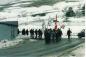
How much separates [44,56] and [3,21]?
804 millimetres

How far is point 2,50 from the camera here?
16.9 feet

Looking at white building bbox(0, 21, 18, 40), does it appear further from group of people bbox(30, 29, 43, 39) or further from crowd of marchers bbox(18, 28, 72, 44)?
group of people bbox(30, 29, 43, 39)

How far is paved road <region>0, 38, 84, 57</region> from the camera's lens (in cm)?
506

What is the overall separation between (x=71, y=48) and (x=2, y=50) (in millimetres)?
969

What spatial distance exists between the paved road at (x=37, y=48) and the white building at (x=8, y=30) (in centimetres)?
18

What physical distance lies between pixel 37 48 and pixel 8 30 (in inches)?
19.1

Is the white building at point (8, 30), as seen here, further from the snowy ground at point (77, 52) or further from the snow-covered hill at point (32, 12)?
the snowy ground at point (77, 52)

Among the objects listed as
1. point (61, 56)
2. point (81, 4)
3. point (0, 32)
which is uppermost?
point (81, 4)

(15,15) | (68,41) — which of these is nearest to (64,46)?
(68,41)

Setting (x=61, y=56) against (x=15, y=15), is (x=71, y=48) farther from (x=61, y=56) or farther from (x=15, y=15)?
(x=15, y=15)

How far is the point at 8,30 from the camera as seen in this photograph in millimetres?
5188

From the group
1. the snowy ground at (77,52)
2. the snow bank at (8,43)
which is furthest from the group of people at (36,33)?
the snowy ground at (77,52)

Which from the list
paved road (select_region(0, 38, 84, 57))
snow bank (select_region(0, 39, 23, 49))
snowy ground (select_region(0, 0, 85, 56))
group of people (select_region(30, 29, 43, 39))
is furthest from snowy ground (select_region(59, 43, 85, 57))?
snow bank (select_region(0, 39, 23, 49))

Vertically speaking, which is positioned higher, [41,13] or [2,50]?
[41,13]
